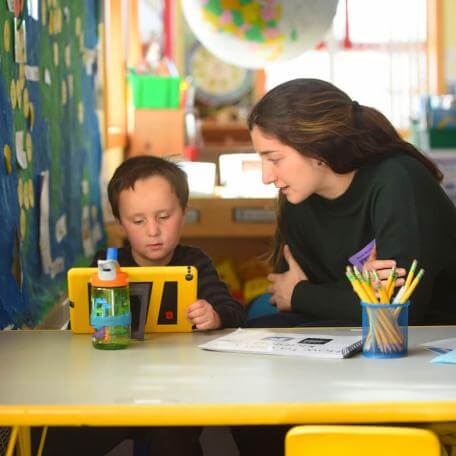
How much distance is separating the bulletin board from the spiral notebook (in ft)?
2.23

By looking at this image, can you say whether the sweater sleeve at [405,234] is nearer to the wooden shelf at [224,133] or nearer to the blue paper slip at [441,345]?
the blue paper slip at [441,345]

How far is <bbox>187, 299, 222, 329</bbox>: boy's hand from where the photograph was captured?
1.94 m

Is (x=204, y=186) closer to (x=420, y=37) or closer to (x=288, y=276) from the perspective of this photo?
(x=288, y=276)

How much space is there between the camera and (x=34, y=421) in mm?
1362

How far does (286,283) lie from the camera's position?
253 cm

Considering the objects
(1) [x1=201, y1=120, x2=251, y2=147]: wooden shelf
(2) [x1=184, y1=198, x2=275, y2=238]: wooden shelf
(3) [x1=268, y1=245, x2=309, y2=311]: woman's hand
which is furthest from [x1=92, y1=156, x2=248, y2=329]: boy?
(1) [x1=201, y1=120, x2=251, y2=147]: wooden shelf

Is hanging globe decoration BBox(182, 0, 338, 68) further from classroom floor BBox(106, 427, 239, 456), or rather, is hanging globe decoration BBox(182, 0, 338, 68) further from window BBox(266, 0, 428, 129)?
window BBox(266, 0, 428, 129)

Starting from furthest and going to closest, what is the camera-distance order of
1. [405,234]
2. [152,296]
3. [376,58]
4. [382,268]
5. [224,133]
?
[376,58]
[224,133]
[405,234]
[382,268]
[152,296]

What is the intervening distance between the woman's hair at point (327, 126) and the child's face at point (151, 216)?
0.27 metres

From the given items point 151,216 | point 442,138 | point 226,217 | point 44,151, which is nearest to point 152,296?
point 151,216

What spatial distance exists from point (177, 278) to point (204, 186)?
2210 mm

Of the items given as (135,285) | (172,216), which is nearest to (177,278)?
(135,285)

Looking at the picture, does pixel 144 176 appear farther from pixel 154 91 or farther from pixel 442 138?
pixel 442 138

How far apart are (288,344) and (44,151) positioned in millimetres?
1334
